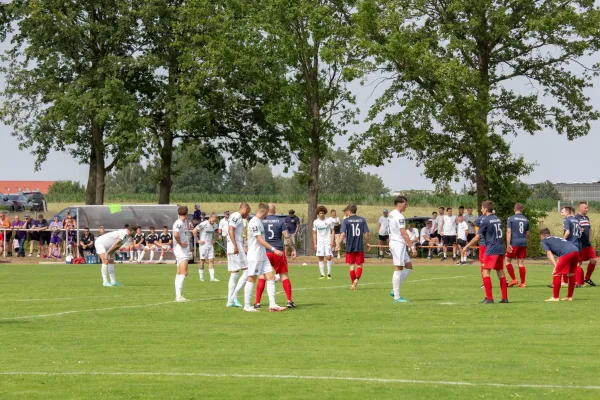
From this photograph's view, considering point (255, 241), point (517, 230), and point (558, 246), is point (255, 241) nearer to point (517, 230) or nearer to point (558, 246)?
point (558, 246)

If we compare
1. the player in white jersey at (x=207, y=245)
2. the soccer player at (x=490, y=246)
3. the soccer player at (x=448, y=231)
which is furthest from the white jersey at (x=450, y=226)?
the soccer player at (x=490, y=246)

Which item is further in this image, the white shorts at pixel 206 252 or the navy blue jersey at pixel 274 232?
the white shorts at pixel 206 252

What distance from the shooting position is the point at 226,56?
199 feet

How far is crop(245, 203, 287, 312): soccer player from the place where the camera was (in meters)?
21.3

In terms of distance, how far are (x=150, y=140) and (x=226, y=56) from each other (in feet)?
23.6

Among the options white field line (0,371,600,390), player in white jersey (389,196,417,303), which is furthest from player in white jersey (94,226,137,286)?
white field line (0,371,600,390)

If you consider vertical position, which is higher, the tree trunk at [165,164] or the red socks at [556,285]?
the tree trunk at [165,164]

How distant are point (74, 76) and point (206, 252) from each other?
33.6m

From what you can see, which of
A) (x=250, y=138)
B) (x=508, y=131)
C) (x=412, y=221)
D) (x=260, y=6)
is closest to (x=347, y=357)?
(x=412, y=221)

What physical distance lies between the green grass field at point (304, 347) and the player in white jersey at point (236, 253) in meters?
0.55

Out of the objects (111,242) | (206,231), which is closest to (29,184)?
(206,231)

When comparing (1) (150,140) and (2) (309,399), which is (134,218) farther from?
(2) (309,399)

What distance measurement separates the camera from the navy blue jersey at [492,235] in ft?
73.8

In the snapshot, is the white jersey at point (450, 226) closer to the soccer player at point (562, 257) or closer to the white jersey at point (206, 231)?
the white jersey at point (206, 231)
